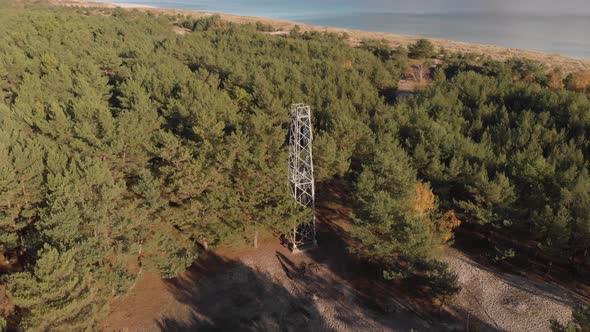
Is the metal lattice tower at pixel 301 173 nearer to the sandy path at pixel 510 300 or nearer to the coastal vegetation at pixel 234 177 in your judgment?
the coastal vegetation at pixel 234 177

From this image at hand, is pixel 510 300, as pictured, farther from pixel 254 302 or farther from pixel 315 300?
pixel 254 302

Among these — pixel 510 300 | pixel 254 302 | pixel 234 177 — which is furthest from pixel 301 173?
pixel 510 300

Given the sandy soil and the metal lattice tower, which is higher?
the metal lattice tower

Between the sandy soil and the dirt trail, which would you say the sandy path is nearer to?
the sandy soil

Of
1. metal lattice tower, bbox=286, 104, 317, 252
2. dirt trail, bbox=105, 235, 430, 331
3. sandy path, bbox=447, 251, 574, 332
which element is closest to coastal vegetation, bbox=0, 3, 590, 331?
metal lattice tower, bbox=286, 104, 317, 252

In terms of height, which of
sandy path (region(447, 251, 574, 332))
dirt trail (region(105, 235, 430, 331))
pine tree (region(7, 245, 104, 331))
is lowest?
dirt trail (region(105, 235, 430, 331))
